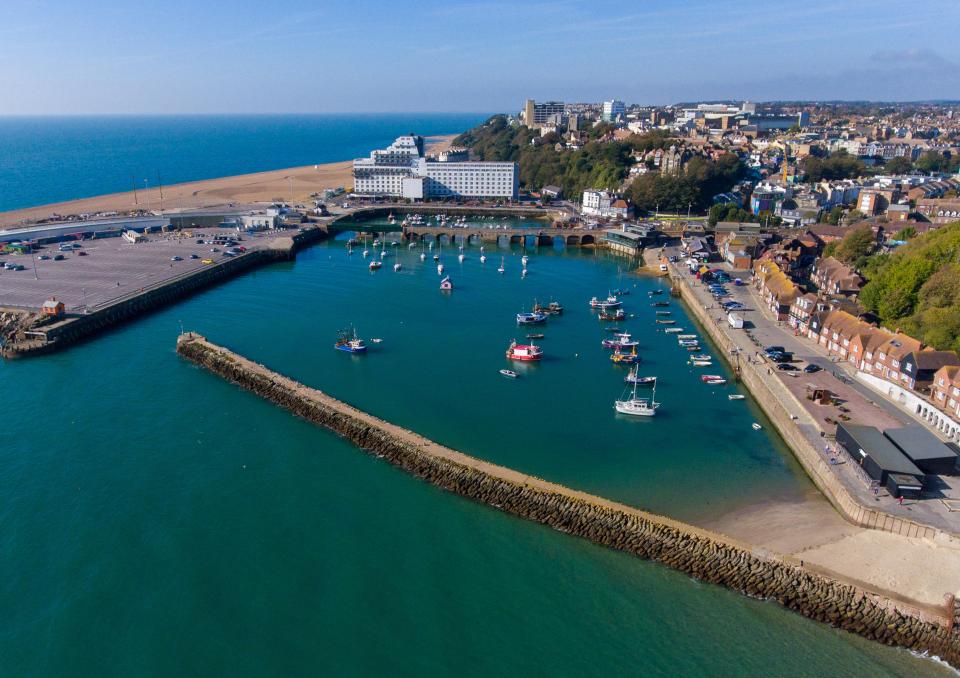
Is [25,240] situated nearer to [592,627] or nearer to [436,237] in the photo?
[436,237]

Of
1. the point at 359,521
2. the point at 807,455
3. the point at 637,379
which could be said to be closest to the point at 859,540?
the point at 807,455

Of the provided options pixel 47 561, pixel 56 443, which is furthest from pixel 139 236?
pixel 47 561

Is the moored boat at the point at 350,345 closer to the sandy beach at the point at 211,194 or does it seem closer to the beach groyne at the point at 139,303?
the beach groyne at the point at 139,303

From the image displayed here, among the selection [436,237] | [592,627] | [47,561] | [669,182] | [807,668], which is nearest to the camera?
[807,668]

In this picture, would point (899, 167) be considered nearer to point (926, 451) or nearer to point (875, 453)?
point (926, 451)

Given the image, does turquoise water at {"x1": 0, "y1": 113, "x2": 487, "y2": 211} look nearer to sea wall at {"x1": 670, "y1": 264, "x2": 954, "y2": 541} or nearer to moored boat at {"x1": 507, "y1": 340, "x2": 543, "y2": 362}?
moored boat at {"x1": 507, "y1": 340, "x2": 543, "y2": 362}

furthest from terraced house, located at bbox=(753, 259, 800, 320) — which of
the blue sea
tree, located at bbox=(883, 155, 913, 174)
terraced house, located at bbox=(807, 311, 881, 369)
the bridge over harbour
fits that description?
tree, located at bbox=(883, 155, 913, 174)
